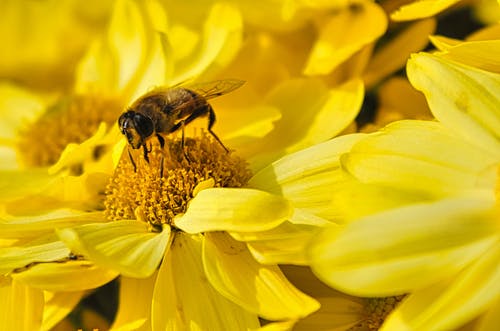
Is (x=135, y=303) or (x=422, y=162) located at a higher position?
(x=422, y=162)

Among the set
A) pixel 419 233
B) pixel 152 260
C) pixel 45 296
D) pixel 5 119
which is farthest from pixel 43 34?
pixel 419 233

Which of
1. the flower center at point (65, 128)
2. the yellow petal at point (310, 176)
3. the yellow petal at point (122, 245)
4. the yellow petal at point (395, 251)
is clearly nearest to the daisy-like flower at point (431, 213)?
the yellow petal at point (395, 251)

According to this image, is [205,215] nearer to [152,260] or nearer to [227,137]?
[152,260]

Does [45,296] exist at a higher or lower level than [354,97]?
lower

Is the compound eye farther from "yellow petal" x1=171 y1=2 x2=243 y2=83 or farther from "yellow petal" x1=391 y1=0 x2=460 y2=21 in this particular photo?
"yellow petal" x1=391 y1=0 x2=460 y2=21

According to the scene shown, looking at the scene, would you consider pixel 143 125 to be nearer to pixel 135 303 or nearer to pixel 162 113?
pixel 162 113

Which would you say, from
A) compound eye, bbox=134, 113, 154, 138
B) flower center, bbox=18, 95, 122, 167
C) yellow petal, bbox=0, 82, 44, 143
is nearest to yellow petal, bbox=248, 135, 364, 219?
compound eye, bbox=134, 113, 154, 138

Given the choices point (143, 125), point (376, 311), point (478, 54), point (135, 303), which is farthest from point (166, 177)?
point (478, 54)
